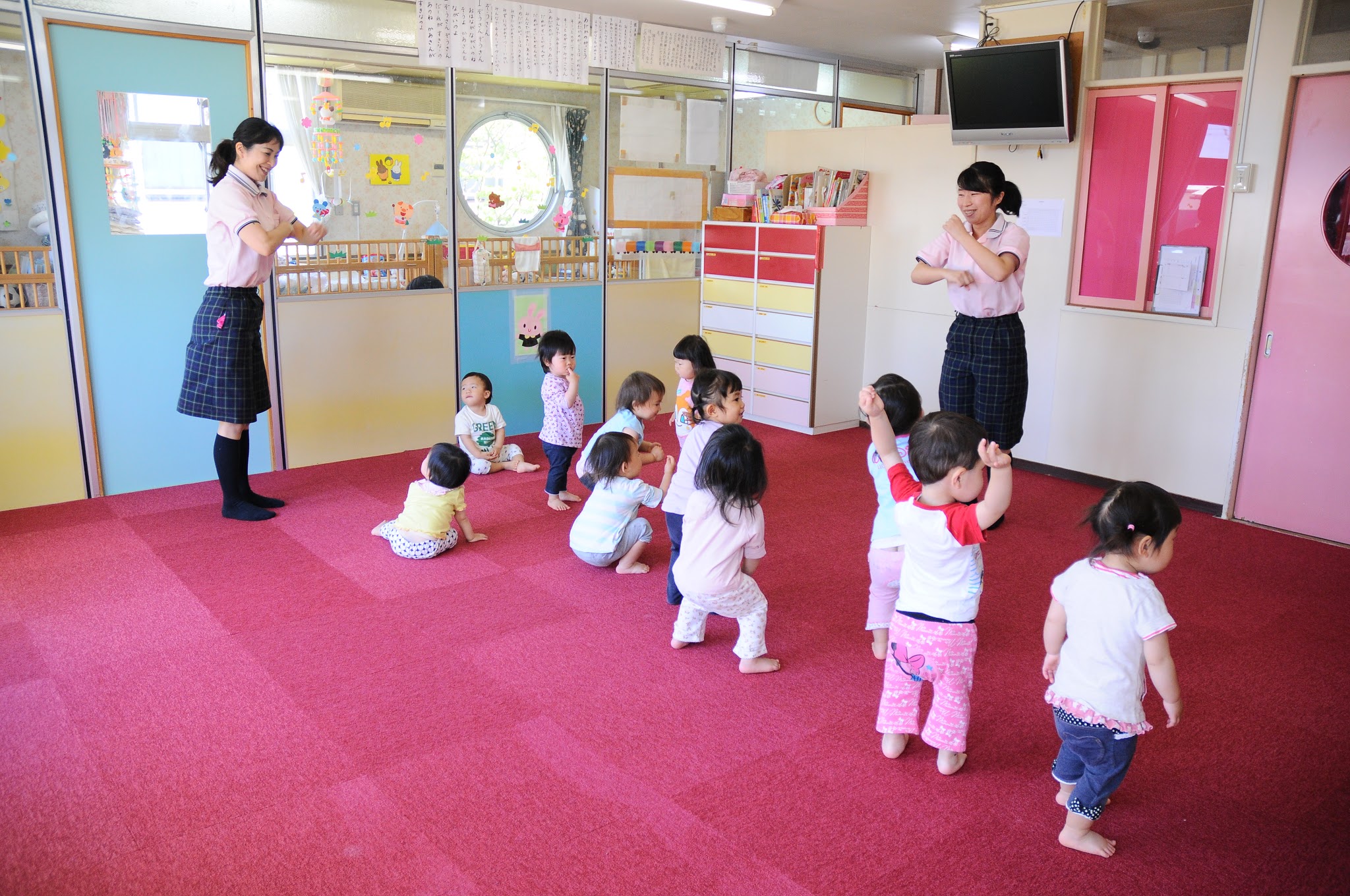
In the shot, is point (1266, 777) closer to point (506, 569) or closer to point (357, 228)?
point (506, 569)

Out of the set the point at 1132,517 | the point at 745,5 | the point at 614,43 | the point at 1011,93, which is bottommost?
the point at 1132,517

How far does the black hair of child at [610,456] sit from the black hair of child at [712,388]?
0.36 meters

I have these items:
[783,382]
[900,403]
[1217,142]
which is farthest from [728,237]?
[900,403]

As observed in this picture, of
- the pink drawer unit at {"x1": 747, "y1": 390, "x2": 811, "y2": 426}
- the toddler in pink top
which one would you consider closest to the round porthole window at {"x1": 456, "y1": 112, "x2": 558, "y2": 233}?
the pink drawer unit at {"x1": 747, "y1": 390, "x2": 811, "y2": 426}

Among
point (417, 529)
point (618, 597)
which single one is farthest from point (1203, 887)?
point (417, 529)

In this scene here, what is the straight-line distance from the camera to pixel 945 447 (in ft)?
7.43

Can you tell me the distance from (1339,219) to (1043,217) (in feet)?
4.55

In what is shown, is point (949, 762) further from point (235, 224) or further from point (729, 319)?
point (729, 319)

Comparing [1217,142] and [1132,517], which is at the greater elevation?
[1217,142]

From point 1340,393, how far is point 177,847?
463cm

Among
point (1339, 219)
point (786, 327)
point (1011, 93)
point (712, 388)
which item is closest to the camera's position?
point (712, 388)

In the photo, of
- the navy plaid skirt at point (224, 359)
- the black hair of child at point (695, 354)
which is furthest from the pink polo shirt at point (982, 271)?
the navy plaid skirt at point (224, 359)

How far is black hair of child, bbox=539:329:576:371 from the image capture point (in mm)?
4602

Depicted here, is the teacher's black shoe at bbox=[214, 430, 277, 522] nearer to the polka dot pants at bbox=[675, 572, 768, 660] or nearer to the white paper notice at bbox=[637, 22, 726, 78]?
the polka dot pants at bbox=[675, 572, 768, 660]
